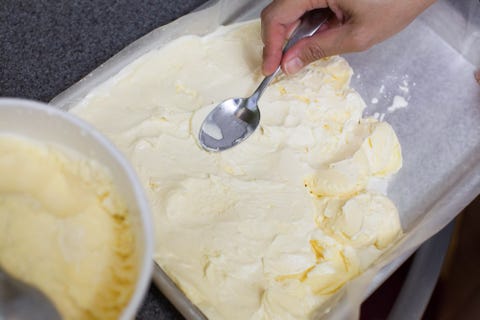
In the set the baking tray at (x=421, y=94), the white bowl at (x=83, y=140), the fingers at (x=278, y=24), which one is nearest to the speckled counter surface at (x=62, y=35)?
the baking tray at (x=421, y=94)

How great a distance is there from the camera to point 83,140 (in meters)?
0.49

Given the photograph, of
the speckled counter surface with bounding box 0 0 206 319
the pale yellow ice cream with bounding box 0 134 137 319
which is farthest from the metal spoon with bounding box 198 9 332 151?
the pale yellow ice cream with bounding box 0 134 137 319

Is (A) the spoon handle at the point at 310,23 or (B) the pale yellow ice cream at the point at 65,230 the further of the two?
(A) the spoon handle at the point at 310,23

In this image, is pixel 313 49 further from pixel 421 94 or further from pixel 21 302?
pixel 21 302

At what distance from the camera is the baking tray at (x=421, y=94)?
0.85 metres

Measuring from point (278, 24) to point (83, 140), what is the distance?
0.47 metres

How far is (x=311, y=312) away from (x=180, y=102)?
36 centimetres

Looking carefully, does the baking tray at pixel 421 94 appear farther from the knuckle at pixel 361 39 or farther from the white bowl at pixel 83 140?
the white bowl at pixel 83 140

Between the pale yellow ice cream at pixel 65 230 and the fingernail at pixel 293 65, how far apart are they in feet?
1.50

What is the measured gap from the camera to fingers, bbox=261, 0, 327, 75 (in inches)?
34.0

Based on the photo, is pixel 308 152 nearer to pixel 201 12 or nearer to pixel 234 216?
pixel 234 216

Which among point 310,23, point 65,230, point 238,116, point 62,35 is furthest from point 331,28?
point 65,230

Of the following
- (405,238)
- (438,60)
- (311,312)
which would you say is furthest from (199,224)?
(438,60)

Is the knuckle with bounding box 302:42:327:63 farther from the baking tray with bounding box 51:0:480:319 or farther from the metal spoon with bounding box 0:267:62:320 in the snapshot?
the metal spoon with bounding box 0:267:62:320
